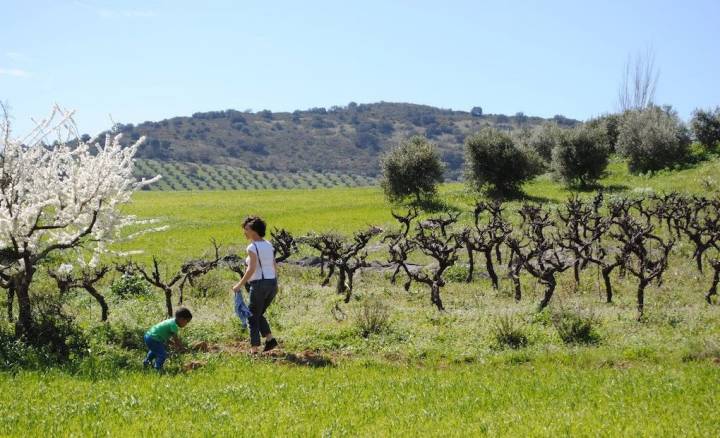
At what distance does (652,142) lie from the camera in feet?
196

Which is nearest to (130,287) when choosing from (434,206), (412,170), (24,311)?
(24,311)

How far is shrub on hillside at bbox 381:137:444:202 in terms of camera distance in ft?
182

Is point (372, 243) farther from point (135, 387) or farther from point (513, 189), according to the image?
point (135, 387)

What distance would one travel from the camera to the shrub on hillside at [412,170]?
55.5 metres

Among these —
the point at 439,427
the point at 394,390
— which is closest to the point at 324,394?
the point at 394,390

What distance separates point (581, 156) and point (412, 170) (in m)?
15.4

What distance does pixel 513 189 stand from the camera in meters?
57.1

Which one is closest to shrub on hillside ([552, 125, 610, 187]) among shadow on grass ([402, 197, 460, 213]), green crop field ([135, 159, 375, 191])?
shadow on grass ([402, 197, 460, 213])

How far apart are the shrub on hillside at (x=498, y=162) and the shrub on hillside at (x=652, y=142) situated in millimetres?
10747

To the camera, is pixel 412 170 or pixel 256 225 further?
pixel 412 170

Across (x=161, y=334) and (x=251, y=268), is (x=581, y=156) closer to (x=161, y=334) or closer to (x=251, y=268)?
(x=251, y=268)

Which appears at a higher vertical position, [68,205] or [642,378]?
[68,205]

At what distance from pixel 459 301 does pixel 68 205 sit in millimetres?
12239

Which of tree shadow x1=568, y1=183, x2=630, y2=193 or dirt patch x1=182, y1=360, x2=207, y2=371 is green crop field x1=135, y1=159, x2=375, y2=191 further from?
dirt patch x1=182, y1=360, x2=207, y2=371
